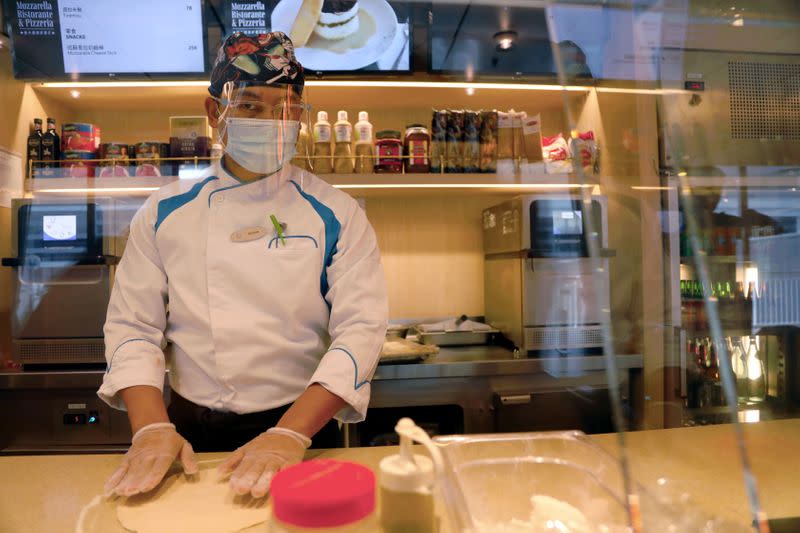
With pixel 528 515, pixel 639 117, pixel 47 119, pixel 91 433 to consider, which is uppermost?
pixel 47 119

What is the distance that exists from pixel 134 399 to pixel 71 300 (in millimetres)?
1250

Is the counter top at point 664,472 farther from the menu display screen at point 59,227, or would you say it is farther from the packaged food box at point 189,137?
the packaged food box at point 189,137

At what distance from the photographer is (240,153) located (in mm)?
1232

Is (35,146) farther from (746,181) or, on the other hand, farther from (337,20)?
(746,181)

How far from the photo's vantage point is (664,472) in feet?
2.43

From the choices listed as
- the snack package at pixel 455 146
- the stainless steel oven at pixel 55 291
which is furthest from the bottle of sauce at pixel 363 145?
the stainless steel oven at pixel 55 291

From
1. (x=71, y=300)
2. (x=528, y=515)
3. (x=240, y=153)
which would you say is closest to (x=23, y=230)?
(x=71, y=300)

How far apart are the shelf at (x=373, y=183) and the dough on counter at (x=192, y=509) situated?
5.06 ft

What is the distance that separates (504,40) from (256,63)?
1.50 meters

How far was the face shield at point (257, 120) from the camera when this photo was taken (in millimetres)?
1195

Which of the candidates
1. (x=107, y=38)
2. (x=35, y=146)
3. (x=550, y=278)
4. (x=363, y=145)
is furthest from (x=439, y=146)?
(x=35, y=146)

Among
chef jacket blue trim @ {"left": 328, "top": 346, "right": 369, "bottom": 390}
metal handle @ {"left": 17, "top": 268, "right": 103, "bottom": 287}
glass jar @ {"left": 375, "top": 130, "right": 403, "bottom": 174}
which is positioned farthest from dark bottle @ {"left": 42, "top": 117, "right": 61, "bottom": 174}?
chef jacket blue trim @ {"left": 328, "top": 346, "right": 369, "bottom": 390}

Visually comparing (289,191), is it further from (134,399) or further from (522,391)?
(522,391)

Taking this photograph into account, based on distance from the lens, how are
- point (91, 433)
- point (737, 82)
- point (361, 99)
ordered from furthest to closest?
1. point (361, 99)
2. point (91, 433)
3. point (737, 82)
